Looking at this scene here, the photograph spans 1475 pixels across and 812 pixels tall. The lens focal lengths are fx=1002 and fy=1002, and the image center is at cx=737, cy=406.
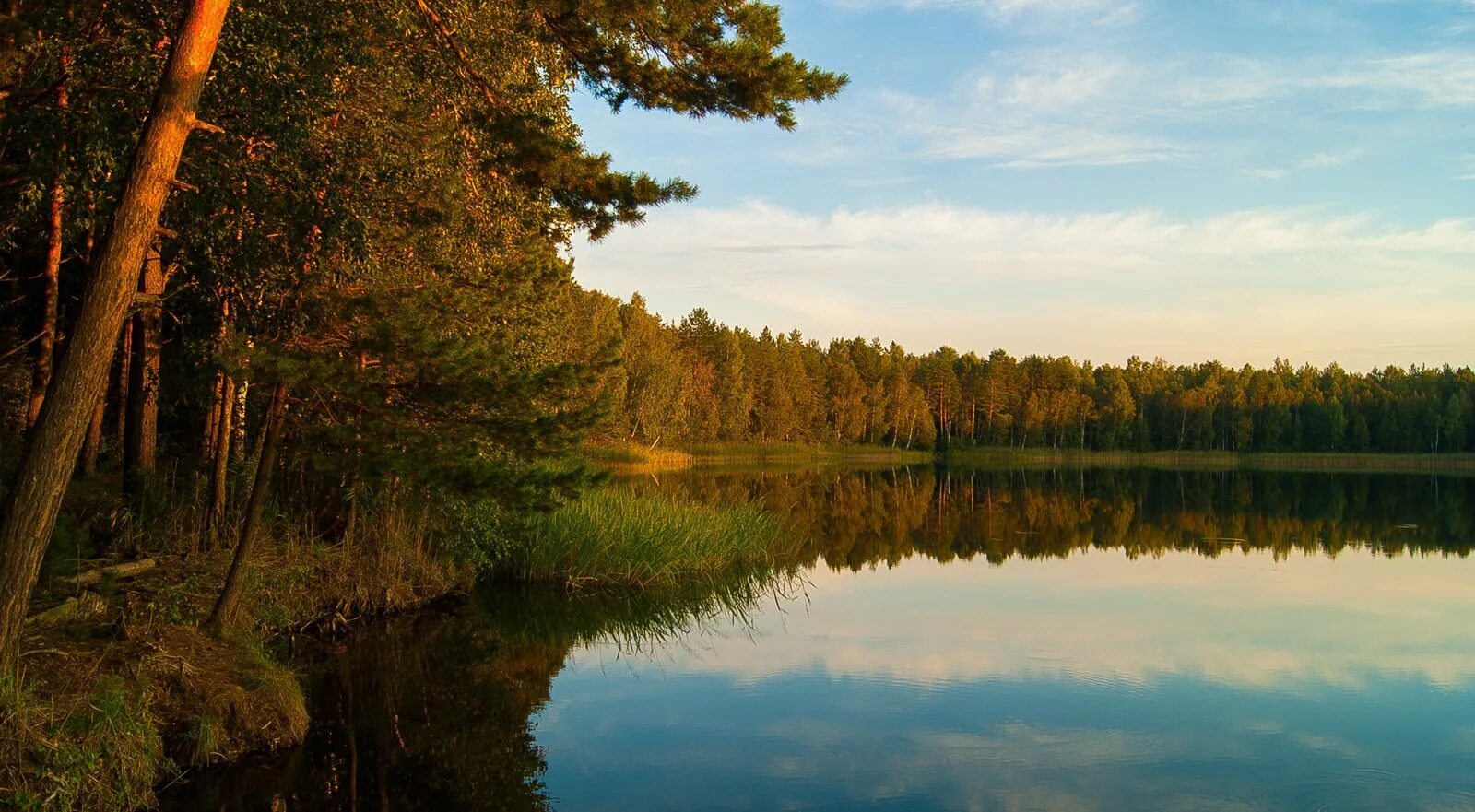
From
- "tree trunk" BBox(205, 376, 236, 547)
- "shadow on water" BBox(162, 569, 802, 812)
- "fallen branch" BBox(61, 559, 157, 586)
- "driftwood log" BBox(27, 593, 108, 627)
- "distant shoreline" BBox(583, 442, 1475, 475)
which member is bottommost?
"shadow on water" BBox(162, 569, 802, 812)

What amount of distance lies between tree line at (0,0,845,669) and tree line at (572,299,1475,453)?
190 feet

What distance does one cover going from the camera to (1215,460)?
267 feet

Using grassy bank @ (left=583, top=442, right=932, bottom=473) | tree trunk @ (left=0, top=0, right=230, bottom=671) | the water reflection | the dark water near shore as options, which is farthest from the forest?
grassy bank @ (left=583, top=442, right=932, bottom=473)

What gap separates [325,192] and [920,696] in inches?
256

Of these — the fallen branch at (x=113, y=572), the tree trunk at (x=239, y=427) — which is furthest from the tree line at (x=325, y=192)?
the fallen branch at (x=113, y=572)

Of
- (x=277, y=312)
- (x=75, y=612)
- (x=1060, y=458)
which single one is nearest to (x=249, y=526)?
(x=75, y=612)

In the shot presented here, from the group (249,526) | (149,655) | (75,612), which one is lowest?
(149,655)

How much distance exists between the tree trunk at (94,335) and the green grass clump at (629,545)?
7439mm

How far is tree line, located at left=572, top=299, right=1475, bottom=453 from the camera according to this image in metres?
75.1

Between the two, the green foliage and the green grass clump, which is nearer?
the green foliage

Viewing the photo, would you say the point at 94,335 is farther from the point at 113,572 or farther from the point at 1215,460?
the point at 1215,460

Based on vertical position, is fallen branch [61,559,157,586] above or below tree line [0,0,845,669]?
below

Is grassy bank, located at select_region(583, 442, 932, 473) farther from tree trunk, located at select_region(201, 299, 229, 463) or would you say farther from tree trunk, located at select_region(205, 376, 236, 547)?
tree trunk, located at select_region(205, 376, 236, 547)

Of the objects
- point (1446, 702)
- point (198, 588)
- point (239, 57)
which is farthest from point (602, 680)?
point (1446, 702)
